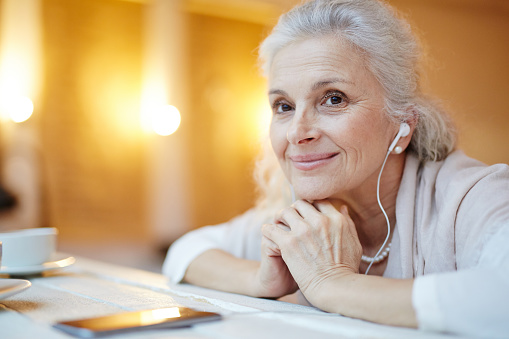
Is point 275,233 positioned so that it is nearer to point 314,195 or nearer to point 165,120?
point 314,195

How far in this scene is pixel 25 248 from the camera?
4.24 ft

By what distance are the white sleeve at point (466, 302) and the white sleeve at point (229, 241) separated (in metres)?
0.83

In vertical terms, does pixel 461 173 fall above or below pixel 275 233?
above

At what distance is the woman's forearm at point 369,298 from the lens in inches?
32.1

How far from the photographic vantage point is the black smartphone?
682 millimetres

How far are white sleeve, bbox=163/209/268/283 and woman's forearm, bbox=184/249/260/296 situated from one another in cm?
7

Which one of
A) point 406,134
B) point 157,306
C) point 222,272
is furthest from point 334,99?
point 157,306

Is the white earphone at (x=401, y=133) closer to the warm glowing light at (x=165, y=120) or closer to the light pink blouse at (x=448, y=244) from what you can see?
the light pink blouse at (x=448, y=244)

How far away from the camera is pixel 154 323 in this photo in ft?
2.37

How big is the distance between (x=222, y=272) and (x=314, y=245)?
13.8 inches

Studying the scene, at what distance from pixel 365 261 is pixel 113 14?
16.7ft

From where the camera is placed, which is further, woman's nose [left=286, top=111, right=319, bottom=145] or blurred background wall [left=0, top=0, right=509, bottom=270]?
blurred background wall [left=0, top=0, right=509, bottom=270]

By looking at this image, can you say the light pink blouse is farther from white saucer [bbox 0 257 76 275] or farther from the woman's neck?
white saucer [bbox 0 257 76 275]

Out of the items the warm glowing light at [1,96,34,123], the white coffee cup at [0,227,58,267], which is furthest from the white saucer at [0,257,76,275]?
the warm glowing light at [1,96,34,123]
